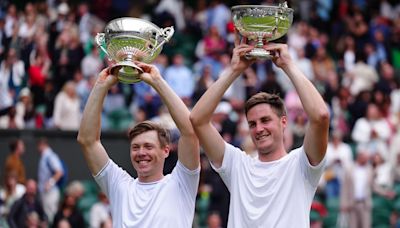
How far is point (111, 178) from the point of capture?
8977 mm

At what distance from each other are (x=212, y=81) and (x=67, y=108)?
238 cm

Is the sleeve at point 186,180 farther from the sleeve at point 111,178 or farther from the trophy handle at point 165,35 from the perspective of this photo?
the trophy handle at point 165,35

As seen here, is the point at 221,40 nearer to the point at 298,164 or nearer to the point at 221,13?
the point at 221,13

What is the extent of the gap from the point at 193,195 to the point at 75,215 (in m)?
8.23

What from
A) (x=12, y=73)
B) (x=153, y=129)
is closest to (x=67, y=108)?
(x=12, y=73)

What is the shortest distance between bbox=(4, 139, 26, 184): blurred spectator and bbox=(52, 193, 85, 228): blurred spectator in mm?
725

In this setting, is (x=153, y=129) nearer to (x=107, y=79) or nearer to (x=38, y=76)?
(x=107, y=79)

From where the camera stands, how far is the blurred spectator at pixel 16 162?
17.5 m

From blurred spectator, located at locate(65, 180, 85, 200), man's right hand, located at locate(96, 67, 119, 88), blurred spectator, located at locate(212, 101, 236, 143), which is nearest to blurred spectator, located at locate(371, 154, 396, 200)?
blurred spectator, located at locate(212, 101, 236, 143)

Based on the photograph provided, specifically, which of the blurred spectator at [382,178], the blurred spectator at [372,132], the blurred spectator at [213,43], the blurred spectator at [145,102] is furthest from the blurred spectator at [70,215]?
the blurred spectator at [213,43]

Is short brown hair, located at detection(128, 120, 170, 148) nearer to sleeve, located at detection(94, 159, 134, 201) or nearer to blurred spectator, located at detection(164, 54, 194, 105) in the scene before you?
sleeve, located at detection(94, 159, 134, 201)

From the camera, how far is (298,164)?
27.7 feet

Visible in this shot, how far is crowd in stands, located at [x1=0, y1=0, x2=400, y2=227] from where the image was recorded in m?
18.5

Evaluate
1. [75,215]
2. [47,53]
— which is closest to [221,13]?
[47,53]
